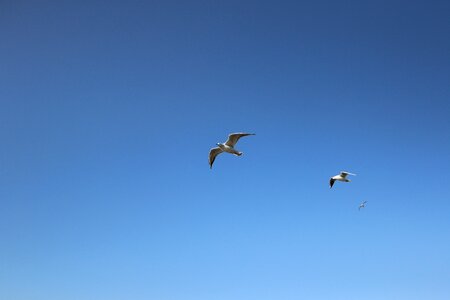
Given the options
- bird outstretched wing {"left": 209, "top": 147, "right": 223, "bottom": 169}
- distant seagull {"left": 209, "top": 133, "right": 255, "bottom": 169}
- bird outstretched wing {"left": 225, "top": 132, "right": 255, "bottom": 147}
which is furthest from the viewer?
bird outstretched wing {"left": 209, "top": 147, "right": 223, "bottom": 169}

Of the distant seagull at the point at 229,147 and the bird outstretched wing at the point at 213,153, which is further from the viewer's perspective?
the bird outstretched wing at the point at 213,153

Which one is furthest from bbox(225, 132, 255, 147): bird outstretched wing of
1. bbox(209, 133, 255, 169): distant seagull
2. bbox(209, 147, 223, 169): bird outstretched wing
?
bbox(209, 147, 223, 169): bird outstretched wing

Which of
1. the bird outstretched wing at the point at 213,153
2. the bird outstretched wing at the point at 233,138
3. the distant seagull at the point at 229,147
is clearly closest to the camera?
the bird outstretched wing at the point at 233,138

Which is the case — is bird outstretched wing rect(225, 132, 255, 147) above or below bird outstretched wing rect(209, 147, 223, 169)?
below

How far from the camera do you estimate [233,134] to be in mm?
40719

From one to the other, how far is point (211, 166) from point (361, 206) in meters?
25.9

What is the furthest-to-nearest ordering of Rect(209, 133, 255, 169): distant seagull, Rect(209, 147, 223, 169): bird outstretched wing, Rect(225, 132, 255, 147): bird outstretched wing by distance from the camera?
Rect(209, 147, 223, 169): bird outstretched wing
Rect(209, 133, 255, 169): distant seagull
Rect(225, 132, 255, 147): bird outstretched wing

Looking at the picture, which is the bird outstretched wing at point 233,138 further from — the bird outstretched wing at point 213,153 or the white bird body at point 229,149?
the bird outstretched wing at point 213,153

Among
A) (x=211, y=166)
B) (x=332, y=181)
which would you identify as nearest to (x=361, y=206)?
(x=332, y=181)

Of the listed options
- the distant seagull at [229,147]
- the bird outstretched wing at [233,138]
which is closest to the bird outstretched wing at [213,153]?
the distant seagull at [229,147]

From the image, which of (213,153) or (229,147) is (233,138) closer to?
(229,147)

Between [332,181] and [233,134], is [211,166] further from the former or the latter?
[332,181]

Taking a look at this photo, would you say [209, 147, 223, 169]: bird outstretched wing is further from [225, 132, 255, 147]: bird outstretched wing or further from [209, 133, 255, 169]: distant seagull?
[225, 132, 255, 147]: bird outstretched wing

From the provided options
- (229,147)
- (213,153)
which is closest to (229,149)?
(229,147)
